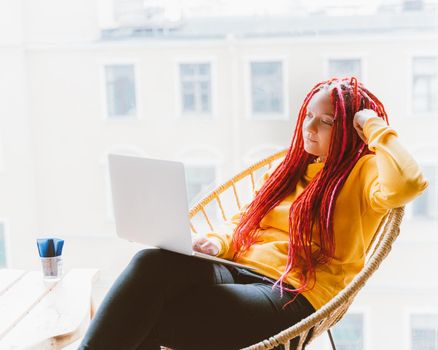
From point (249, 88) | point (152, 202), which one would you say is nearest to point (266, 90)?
point (249, 88)

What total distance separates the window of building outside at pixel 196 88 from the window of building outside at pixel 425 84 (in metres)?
0.86

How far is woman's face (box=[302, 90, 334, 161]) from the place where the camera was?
139 centimetres

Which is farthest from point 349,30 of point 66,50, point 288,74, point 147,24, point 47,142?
point 47,142

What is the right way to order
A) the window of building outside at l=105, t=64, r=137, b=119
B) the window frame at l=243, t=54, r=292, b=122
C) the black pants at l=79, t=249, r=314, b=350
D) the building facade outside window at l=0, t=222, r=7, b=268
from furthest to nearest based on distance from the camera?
the building facade outside window at l=0, t=222, r=7, b=268 → the window of building outside at l=105, t=64, r=137, b=119 → the window frame at l=243, t=54, r=292, b=122 → the black pants at l=79, t=249, r=314, b=350

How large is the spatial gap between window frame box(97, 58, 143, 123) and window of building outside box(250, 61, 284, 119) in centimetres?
50

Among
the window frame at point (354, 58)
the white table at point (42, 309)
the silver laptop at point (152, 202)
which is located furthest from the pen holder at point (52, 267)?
the window frame at point (354, 58)

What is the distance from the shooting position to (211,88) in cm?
262

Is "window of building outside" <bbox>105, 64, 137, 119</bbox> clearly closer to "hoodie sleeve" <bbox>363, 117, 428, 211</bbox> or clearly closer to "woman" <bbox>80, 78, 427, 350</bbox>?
"woman" <bbox>80, 78, 427, 350</bbox>

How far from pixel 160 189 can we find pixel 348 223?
43 cm

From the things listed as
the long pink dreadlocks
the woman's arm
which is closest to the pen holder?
the long pink dreadlocks

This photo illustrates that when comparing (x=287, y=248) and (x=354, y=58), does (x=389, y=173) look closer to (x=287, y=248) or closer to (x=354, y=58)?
(x=287, y=248)

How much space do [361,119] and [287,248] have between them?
348 mm

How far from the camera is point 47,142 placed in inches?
108

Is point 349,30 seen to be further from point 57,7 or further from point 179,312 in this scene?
point 179,312
